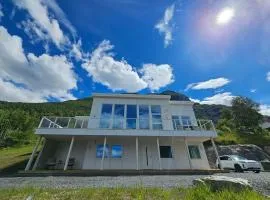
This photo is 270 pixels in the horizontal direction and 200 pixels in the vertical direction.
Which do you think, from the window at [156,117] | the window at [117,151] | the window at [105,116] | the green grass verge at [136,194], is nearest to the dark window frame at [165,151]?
the window at [156,117]

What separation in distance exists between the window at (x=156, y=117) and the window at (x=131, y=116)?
62.5 inches

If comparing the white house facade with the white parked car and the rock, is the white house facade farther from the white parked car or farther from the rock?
the rock

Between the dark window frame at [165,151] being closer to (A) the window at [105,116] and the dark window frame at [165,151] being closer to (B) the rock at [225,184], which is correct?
(A) the window at [105,116]

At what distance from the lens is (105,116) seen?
16500mm

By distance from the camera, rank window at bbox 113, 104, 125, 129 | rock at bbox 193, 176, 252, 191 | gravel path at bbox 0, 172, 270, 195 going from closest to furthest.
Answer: rock at bbox 193, 176, 252, 191
gravel path at bbox 0, 172, 270, 195
window at bbox 113, 104, 125, 129

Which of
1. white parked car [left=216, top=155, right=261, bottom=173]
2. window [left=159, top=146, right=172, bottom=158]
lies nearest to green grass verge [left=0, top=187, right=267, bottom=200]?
window [left=159, top=146, right=172, bottom=158]

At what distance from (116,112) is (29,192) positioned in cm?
1079

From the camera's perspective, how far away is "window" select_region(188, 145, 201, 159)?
17.1 meters

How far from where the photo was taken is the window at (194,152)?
17.1m

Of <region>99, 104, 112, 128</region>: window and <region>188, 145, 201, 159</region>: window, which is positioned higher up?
<region>99, 104, 112, 128</region>: window

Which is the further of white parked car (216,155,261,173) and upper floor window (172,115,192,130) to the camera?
upper floor window (172,115,192,130)

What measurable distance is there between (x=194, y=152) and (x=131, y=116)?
6.45 metres

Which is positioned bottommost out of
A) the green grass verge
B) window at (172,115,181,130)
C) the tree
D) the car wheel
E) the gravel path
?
the green grass verge

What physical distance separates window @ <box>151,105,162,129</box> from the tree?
21.1m
